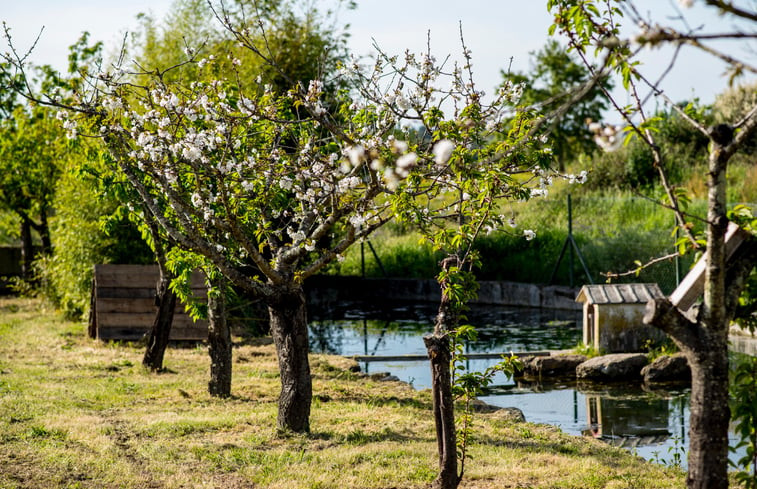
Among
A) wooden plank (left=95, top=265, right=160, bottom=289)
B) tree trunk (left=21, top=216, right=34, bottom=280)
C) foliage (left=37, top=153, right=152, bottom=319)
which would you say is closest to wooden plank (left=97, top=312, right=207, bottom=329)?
wooden plank (left=95, top=265, right=160, bottom=289)

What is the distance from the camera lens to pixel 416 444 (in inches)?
272

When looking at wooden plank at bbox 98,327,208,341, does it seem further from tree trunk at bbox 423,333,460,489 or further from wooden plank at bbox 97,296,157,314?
tree trunk at bbox 423,333,460,489

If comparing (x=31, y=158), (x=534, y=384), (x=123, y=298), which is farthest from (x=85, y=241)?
(x=534, y=384)

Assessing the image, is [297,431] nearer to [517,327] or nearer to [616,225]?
[517,327]

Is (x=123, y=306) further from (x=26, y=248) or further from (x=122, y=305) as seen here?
(x=26, y=248)

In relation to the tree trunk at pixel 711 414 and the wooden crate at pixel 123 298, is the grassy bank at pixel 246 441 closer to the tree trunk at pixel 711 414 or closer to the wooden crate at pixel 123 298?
the tree trunk at pixel 711 414

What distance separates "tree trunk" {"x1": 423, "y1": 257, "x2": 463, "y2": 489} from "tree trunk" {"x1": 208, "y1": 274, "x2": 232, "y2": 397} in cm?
379

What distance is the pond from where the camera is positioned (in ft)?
27.0

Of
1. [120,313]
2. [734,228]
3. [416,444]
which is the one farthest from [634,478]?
[120,313]

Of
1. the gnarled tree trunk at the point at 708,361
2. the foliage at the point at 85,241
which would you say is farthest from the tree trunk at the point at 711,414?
the foliage at the point at 85,241

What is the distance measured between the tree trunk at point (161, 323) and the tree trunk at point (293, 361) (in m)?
3.67

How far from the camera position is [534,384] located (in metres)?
10.7

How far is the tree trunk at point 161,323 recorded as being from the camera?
10422 millimetres

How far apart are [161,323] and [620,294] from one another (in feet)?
21.0
